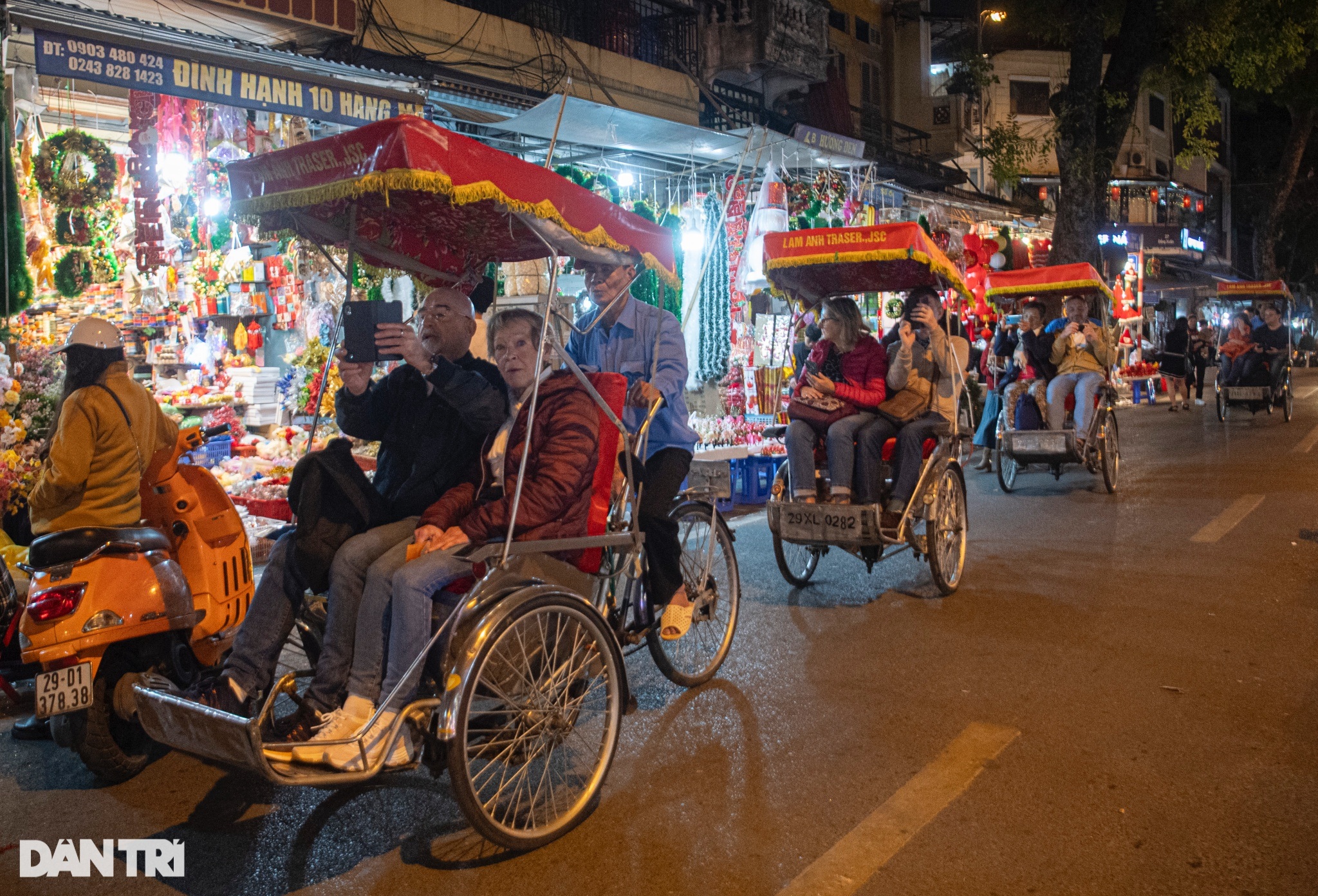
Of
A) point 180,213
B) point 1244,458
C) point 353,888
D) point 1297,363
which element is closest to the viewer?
point 353,888

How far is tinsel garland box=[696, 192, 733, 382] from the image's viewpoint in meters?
13.7

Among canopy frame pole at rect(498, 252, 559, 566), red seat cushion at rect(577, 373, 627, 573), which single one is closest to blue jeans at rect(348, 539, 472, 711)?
canopy frame pole at rect(498, 252, 559, 566)

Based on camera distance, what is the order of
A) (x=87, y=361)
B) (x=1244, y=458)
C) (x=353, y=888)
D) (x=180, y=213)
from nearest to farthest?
(x=353, y=888), (x=87, y=361), (x=180, y=213), (x=1244, y=458)

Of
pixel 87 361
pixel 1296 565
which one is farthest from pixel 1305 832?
pixel 87 361

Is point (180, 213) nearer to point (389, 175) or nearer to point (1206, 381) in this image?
point (389, 175)

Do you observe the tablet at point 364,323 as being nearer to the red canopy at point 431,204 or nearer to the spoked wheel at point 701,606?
the red canopy at point 431,204

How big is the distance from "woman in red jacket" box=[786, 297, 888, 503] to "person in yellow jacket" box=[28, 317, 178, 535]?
12.8ft

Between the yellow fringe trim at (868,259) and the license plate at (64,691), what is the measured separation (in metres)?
4.86

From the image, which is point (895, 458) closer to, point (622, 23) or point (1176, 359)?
point (622, 23)

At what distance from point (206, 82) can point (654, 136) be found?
15.8 feet

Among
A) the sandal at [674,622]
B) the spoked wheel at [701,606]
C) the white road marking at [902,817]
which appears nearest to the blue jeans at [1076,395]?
the spoked wheel at [701,606]

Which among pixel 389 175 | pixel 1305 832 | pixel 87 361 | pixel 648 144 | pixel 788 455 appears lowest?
pixel 1305 832

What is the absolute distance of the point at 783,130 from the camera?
1184cm

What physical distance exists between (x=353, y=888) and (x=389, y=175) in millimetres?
2253
